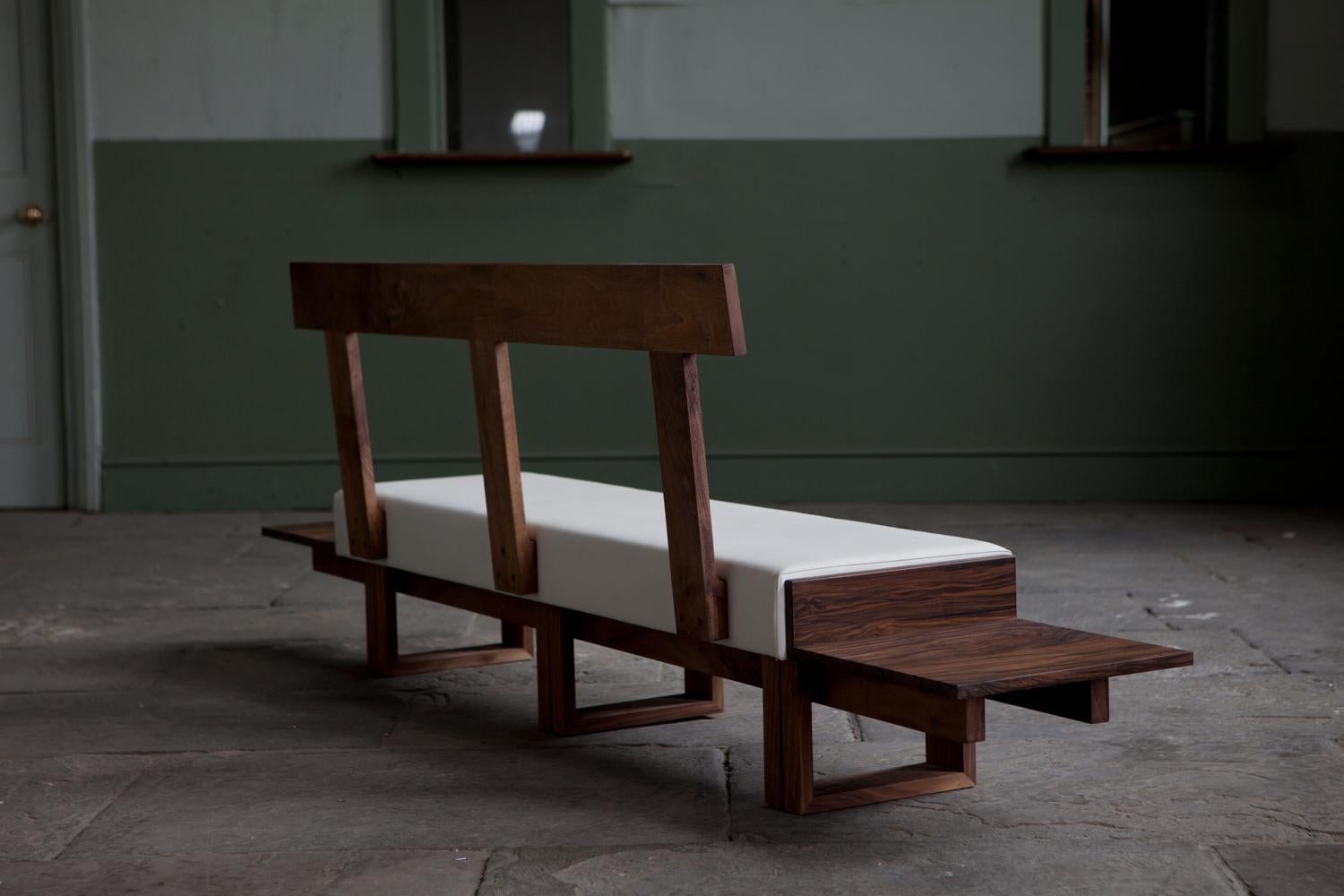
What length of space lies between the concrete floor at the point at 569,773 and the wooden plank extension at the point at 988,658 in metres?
0.26

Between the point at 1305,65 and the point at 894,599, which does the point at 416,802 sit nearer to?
the point at 894,599

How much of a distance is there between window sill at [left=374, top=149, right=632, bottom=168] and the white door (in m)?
1.25

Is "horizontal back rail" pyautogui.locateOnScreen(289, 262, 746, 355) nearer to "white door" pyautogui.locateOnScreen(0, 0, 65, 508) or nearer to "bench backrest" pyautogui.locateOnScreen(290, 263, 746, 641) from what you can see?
"bench backrest" pyautogui.locateOnScreen(290, 263, 746, 641)

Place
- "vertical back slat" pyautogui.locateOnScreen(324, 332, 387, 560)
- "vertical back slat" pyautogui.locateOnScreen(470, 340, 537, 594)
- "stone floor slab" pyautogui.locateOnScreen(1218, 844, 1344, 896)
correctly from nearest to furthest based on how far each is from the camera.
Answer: "stone floor slab" pyautogui.locateOnScreen(1218, 844, 1344, 896) → "vertical back slat" pyautogui.locateOnScreen(470, 340, 537, 594) → "vertical back slat" pyautogui.locateOnScreen(324, 332, 387, 560)

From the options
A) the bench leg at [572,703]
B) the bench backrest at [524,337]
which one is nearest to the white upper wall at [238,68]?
the bench backrest at [524,337]

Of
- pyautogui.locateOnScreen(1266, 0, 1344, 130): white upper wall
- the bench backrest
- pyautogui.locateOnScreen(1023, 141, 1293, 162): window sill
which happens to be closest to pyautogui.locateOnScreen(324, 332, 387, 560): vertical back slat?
the bench backrest

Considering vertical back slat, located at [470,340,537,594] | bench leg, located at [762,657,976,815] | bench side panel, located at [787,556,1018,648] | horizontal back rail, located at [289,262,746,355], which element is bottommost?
bench leg, located at [762,657,976,815]

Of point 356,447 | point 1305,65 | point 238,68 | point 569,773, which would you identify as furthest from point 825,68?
point 569,773

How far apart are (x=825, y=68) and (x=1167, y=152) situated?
1286 mm

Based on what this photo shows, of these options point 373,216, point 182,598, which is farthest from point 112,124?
point 182,598

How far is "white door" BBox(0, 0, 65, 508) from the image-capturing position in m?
6.04

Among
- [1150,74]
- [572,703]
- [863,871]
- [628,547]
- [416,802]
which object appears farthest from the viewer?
[1150,74]

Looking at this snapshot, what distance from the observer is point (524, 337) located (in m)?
2.80

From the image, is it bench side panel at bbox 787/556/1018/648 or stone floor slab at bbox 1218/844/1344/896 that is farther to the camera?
bench side panel at bbox 787/556/1018/648
